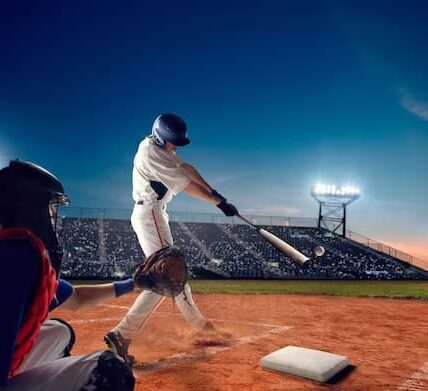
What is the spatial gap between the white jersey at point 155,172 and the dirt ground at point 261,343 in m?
1.59

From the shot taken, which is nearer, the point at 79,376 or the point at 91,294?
the point at 79,376

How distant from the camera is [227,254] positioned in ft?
99.9

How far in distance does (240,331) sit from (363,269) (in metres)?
26.8

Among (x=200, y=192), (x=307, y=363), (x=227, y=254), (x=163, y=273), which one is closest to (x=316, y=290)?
(x=200, y=192)

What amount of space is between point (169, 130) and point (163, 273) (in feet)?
Answer: 6.05

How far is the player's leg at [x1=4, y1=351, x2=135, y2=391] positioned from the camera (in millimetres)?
1736

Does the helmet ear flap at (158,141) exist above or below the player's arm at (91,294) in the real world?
above

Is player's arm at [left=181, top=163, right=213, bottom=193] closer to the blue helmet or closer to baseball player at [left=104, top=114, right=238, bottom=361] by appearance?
baseball player at [left=104, top=114, right=238, bottom=361]

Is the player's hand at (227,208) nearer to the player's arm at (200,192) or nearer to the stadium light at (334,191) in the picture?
the player's arm at (200,192)

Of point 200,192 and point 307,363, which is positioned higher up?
point 200,192

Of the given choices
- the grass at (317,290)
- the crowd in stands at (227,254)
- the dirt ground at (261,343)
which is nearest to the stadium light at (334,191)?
the crowd in stands at (227,254)

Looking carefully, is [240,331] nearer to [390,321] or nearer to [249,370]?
[249,370]

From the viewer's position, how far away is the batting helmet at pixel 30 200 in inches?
68.5

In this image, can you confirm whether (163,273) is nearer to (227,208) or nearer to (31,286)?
(31,286)
